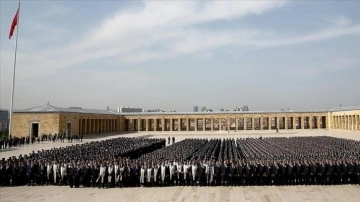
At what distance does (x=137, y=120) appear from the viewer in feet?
251

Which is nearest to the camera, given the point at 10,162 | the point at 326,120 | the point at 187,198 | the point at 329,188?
the point at 187,198

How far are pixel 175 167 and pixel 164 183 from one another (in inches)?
33.5

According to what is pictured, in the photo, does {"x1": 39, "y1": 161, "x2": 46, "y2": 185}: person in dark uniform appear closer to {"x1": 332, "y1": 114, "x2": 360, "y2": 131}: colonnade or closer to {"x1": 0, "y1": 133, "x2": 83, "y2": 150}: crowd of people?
{"x1": 0, "y1": 133, "x2": 83, "y2": 150}: crowd of people

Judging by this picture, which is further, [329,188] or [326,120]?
[326,120]

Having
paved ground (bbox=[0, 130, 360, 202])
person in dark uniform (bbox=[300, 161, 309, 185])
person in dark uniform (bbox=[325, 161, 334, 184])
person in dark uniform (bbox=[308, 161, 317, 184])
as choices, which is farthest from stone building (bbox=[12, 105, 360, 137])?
person in dark uniform (bbox=[325, 161, 334, 184])

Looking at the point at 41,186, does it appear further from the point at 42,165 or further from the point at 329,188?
the point at 329,188

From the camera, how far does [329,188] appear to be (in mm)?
13711

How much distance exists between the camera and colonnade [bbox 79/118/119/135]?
184 feet

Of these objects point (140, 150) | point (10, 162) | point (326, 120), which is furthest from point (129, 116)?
point (10, 162)

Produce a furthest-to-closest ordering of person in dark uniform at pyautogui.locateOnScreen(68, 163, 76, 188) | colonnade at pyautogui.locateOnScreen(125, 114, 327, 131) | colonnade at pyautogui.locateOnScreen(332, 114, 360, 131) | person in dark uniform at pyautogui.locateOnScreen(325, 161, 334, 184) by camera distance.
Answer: colonnade at pyautogui.locateOnScreen(125, 114, 327, 131) → colonnade at pyautogui.locateOnScreen(332, 114, 360, 131) → person in dark uniform at pyautogui.locateOnScreen(68, 163, 76, 188) → person in dark uniform at pyautogui.locateOnScreen(325, 161, 334, 184)

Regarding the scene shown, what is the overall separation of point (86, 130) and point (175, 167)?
149 ft

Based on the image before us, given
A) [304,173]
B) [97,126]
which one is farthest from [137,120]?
[304,173]

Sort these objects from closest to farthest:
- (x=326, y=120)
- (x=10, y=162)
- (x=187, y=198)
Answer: (x=187, y=198), (x=10, y=162), (x=326, y=120)

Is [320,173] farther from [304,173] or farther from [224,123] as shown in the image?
[224,123]
